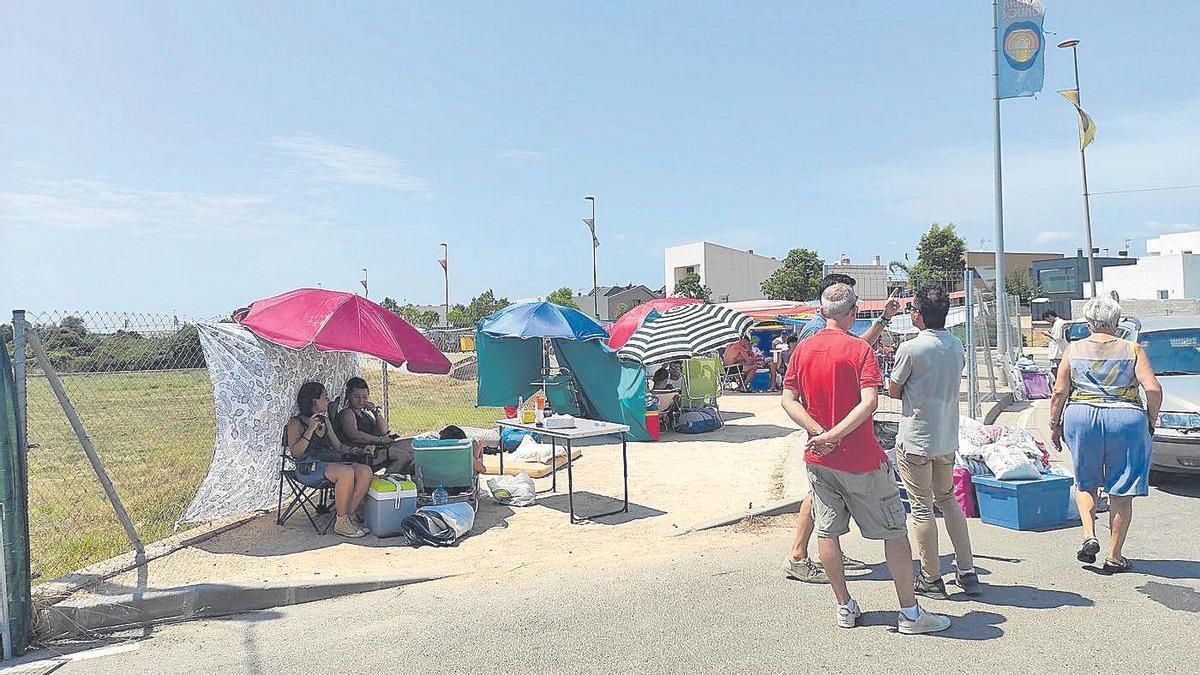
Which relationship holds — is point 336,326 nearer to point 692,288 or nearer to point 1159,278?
point 692,288

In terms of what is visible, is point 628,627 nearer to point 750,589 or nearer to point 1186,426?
point 750,589

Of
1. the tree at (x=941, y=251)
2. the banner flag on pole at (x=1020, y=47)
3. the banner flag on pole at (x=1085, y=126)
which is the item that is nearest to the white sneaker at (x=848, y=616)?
the banner flag on pole at (x=1020, y=47)

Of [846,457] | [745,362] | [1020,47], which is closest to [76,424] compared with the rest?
[846,457]

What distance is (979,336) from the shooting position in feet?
61.2

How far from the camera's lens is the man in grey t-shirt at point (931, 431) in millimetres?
5395

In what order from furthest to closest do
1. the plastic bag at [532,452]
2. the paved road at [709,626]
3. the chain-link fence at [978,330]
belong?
the chain-link fence at [978,330], the plastic bag at [532,452], the paved road at [709,626]

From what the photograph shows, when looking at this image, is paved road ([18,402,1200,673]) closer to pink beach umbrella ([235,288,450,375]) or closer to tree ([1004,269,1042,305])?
pink beach umbrella ([235,288,450,375])

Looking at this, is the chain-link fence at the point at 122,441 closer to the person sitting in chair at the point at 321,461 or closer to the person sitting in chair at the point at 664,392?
the person sitting in chair at the point at 321,461

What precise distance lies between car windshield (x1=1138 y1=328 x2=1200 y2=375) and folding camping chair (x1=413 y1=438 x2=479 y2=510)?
7065 mm

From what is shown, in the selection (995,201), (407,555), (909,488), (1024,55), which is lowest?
(407,555)

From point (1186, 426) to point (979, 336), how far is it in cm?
1106

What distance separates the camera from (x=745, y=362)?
21844 mm

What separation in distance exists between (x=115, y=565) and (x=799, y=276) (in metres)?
49.1

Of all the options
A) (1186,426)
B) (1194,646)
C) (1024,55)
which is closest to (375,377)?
(1024,55)
